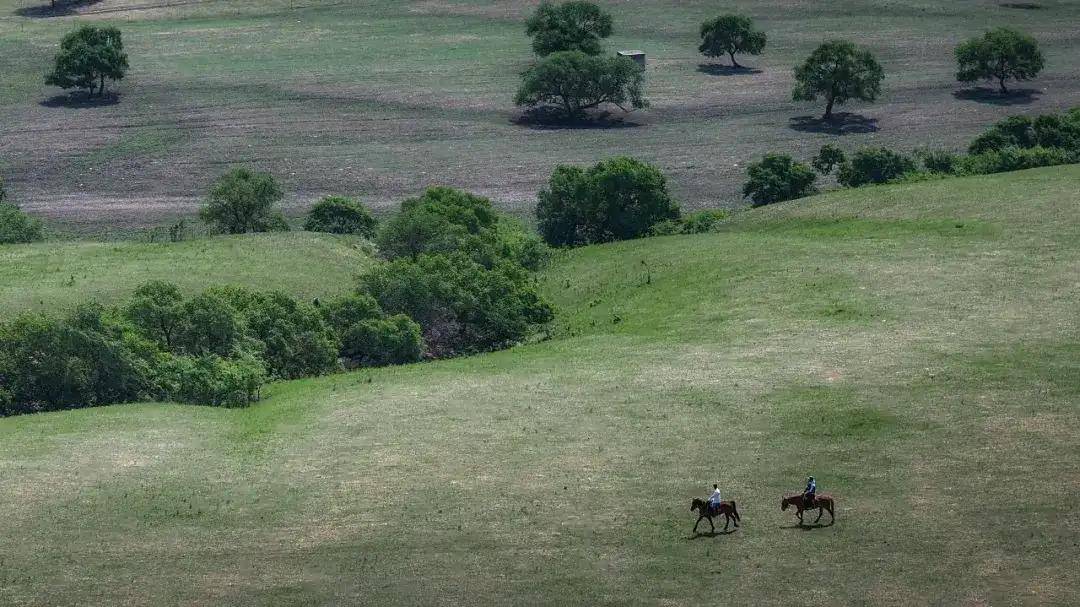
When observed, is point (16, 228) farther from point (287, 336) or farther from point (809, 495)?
point (809, 495)

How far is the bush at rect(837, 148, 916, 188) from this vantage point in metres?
148

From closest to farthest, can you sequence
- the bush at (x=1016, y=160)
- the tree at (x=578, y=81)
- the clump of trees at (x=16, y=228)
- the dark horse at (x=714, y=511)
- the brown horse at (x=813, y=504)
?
1. the dark horse at (x=714, y=511)
2. the brown horse at (x=813, y=504)
3. the clump of trees at (x=16, y=228)
4. the bush at (x=1016, y=160)
5. the tree at (x=578, y=81)

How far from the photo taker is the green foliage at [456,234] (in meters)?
118

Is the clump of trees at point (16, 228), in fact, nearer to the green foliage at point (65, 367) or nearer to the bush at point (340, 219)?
the bush at point (340, 219)

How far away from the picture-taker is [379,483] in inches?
2734

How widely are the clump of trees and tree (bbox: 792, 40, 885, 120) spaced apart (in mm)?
91487

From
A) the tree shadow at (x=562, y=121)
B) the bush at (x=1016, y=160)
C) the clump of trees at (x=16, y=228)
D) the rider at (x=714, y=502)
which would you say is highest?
the bush at (x=1016, y=160)

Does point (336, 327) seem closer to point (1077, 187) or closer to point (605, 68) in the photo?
point (1077, 187)

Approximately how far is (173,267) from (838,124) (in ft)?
326

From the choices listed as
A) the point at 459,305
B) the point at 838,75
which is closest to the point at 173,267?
the point at 459,305

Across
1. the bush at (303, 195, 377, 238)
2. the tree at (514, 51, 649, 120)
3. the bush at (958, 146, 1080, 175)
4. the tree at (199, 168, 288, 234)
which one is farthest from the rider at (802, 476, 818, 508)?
the tree at (514, 51, 649, 120)

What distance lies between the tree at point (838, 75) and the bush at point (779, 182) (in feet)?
141

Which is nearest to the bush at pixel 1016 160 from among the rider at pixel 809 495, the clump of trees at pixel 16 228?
the clump of trees at pixel 16 228

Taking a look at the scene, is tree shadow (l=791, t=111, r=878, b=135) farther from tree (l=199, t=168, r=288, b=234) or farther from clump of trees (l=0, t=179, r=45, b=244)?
clump of trees (l=0, t=179, r=45, b=244)
